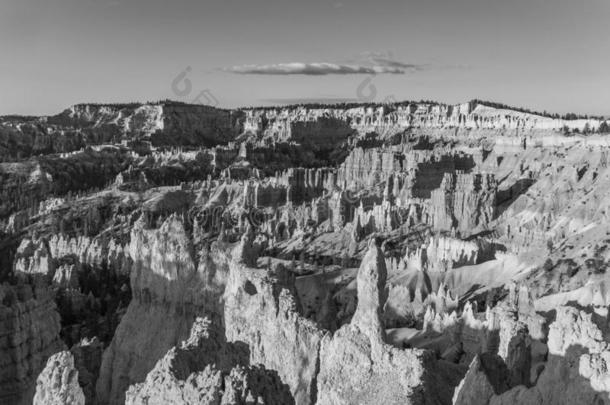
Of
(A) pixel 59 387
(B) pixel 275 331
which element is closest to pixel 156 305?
(B) pixel 275 331

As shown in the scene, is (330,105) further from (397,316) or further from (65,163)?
(397,316)

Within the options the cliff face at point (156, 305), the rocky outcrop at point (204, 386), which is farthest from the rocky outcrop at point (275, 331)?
the cliff face at point (156, 305)

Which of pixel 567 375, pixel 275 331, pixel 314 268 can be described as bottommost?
pixel 314 268

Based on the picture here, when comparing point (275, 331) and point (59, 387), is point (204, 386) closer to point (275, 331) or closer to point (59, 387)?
point (59, 387)

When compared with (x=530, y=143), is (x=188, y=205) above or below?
below

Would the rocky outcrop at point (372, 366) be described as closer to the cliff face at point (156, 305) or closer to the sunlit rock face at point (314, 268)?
the sunlit rock face at point (314, 268)

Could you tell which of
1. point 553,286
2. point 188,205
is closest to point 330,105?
point 188,205
